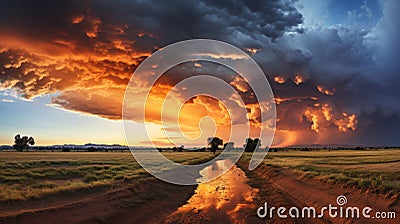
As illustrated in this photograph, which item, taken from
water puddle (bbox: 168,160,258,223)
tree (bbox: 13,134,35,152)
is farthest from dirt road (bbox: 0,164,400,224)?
tree (bbox: 13,134,35,152)

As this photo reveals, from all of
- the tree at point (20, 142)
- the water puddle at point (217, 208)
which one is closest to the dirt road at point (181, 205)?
the water puddle at point (217, 208)

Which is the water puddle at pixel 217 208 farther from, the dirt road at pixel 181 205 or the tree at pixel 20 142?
the tree at pixel 20 142

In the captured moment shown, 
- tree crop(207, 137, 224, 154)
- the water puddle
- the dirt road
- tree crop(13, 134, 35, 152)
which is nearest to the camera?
the dirt road

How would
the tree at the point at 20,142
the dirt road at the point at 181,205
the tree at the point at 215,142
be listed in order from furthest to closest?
the tree at the point at 215,142, the tree at the point at 20,142, the dirt road at the point at 181,205

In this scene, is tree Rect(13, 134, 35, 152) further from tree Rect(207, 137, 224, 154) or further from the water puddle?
the water puddle

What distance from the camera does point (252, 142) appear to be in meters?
171

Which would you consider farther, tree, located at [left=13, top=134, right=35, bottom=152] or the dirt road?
tree, located at [left=13, top=134, right=35, bottom=152]

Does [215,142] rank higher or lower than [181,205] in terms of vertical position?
higher

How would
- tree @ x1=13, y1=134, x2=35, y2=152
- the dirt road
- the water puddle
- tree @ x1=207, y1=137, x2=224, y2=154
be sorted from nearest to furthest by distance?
the dirt road
the water puddle
tree @ x1=13, y1=134, x2=35, y2=152
tree @ x1=207, y1=137, x2=224, y2=154

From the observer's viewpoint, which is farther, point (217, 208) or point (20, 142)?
point (20, 142)

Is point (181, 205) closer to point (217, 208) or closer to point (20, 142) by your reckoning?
point (217, 208)

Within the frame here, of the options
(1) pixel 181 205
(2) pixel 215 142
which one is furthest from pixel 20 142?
(1) pixel 181 205

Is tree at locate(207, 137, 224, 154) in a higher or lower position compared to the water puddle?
higher

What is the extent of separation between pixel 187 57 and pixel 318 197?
1020 inches
